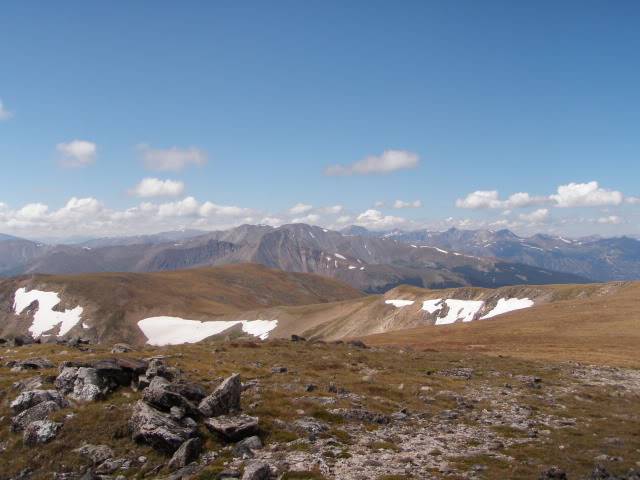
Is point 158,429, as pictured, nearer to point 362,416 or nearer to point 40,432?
point 40,432

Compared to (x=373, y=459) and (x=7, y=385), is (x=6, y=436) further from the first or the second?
(x=373, y=459)

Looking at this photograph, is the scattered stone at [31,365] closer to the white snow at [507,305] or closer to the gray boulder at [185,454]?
the gray boulder at [185,454]

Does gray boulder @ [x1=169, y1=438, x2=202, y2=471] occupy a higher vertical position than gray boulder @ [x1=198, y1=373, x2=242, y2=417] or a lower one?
lower

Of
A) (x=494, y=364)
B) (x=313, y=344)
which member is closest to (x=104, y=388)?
(x=313, y=344)

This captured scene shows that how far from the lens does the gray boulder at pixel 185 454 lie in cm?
1961

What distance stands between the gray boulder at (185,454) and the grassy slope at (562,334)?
54738 mm

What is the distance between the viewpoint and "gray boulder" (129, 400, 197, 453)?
2089cm

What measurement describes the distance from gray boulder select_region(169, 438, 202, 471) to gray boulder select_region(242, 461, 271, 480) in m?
3.17

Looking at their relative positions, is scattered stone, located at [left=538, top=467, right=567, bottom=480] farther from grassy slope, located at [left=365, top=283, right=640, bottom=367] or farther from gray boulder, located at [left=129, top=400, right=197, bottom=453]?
grassy slope, located at [left=365, top=283, right=640, bottom=367]

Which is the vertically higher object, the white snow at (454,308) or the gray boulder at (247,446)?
the gray boulder at (247,446)

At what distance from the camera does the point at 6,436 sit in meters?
22.9

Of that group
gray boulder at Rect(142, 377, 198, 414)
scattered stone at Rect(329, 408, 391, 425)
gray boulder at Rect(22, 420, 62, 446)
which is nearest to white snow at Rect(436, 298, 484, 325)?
scattered stone at Rect(329, 408, 391, 425)

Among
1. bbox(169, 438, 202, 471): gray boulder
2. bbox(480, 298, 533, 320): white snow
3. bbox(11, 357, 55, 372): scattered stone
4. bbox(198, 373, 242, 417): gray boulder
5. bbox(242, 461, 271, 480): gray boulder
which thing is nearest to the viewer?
bbox(242, 461, 271, 480): gray boulder

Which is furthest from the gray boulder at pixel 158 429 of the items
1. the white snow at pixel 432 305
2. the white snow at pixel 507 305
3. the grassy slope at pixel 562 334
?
the white snow at pixel 432 305
